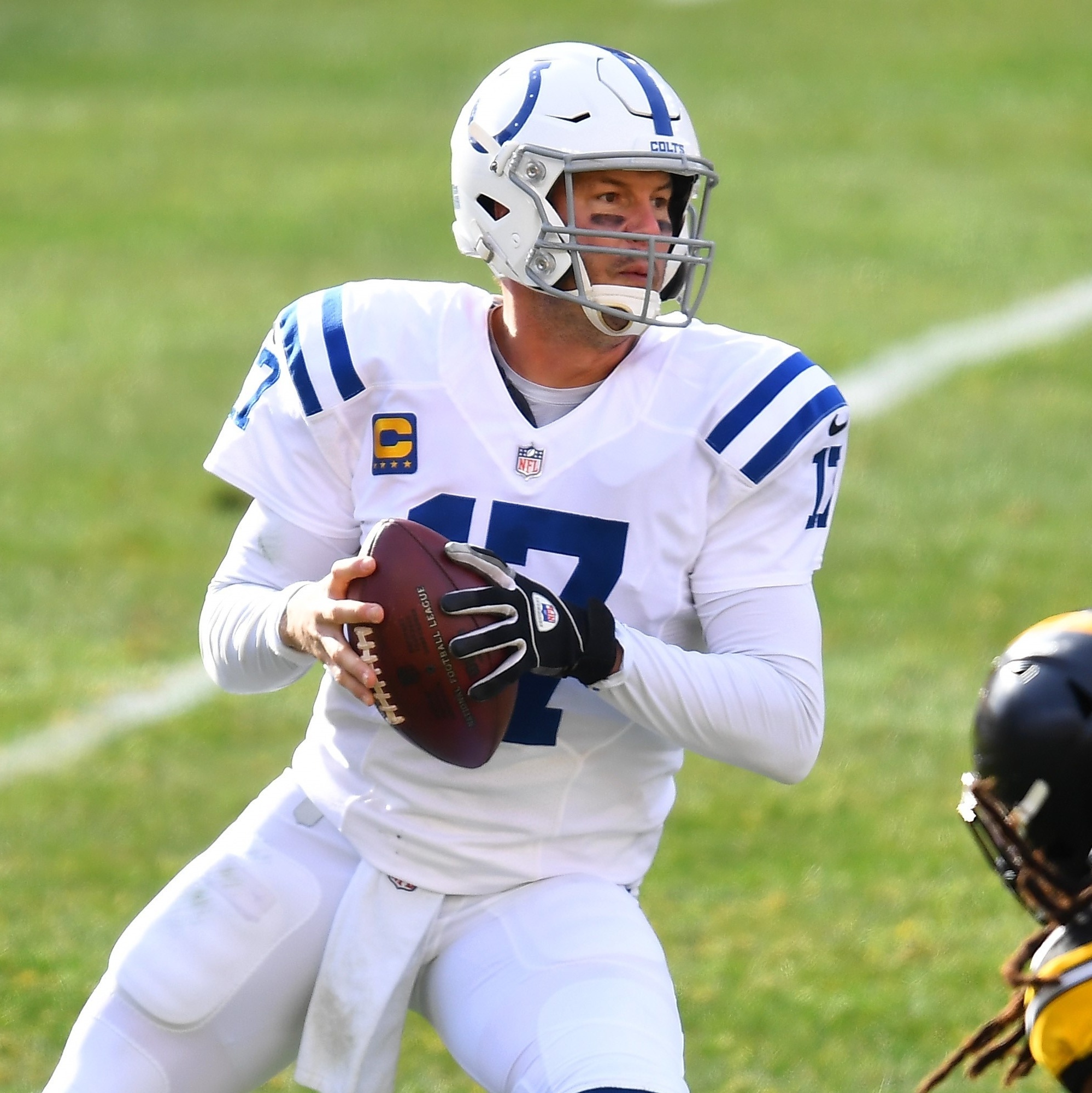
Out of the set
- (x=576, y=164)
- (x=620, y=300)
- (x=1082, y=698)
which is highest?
(x=576, y=164)

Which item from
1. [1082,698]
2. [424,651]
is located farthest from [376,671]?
[1082,698]

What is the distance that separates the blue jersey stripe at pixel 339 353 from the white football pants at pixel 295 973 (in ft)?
2.20

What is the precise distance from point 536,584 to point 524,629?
0.31ft

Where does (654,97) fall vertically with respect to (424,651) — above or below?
above

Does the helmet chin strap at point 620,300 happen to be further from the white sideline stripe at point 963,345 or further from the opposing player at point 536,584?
the white sideline stripe at point 963,345

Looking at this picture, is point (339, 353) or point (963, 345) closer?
point (339, 353)

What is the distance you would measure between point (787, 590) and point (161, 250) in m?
9.08

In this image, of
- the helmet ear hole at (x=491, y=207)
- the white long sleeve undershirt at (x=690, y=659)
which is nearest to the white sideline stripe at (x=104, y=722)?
the white long sleeve undershirt at (x=690, y=659)

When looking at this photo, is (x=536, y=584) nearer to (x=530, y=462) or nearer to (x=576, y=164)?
(x=530, y=462)

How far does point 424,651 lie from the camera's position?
2.85 metres

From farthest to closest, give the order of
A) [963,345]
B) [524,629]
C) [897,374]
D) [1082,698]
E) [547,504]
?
[963,345]
[897,374]
[547,504]
[524,629]
[1082,698]

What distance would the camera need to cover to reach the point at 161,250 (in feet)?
38.1

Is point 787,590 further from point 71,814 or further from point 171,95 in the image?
point 171,95

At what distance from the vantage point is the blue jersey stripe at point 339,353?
10.4 ft
